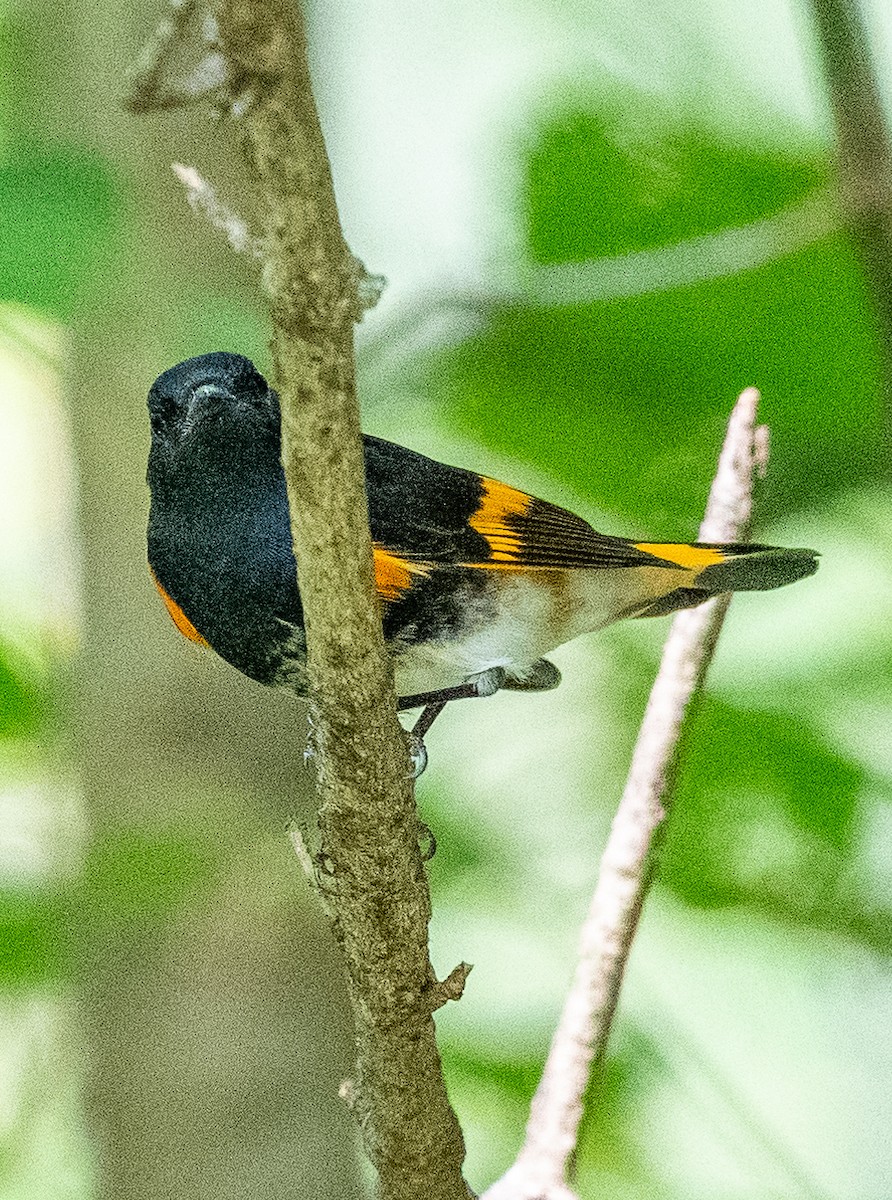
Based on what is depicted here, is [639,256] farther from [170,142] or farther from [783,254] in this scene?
[170,142]

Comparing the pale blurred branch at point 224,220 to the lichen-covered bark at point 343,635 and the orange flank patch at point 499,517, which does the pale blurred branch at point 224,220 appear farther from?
the orange flank patch at point 499,517

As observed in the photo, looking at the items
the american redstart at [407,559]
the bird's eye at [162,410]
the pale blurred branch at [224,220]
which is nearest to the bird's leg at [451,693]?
the american redstart at [407,559]

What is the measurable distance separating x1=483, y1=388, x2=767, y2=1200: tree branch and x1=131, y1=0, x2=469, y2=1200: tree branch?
5.4 inches

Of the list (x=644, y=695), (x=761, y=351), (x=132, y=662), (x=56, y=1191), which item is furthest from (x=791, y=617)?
(x=56, y=1191)

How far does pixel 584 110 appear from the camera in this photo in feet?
8.82

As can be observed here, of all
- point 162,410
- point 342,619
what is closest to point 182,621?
point 162,410

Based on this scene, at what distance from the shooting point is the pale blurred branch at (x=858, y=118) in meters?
1.85

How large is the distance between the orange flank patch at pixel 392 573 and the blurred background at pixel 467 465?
1.87 ft

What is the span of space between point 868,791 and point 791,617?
767 millimetres

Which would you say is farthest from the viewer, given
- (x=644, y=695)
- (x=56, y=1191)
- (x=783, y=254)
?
(x=56, y=1191)

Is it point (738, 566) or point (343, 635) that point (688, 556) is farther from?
point (343, 635)

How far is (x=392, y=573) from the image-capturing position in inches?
81.7

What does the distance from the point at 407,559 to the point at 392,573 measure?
0.26ft

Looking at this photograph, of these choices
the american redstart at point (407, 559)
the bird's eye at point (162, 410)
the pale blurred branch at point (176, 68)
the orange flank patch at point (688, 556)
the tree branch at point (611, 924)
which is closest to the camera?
the pale blurred branch at point (176, 68)
